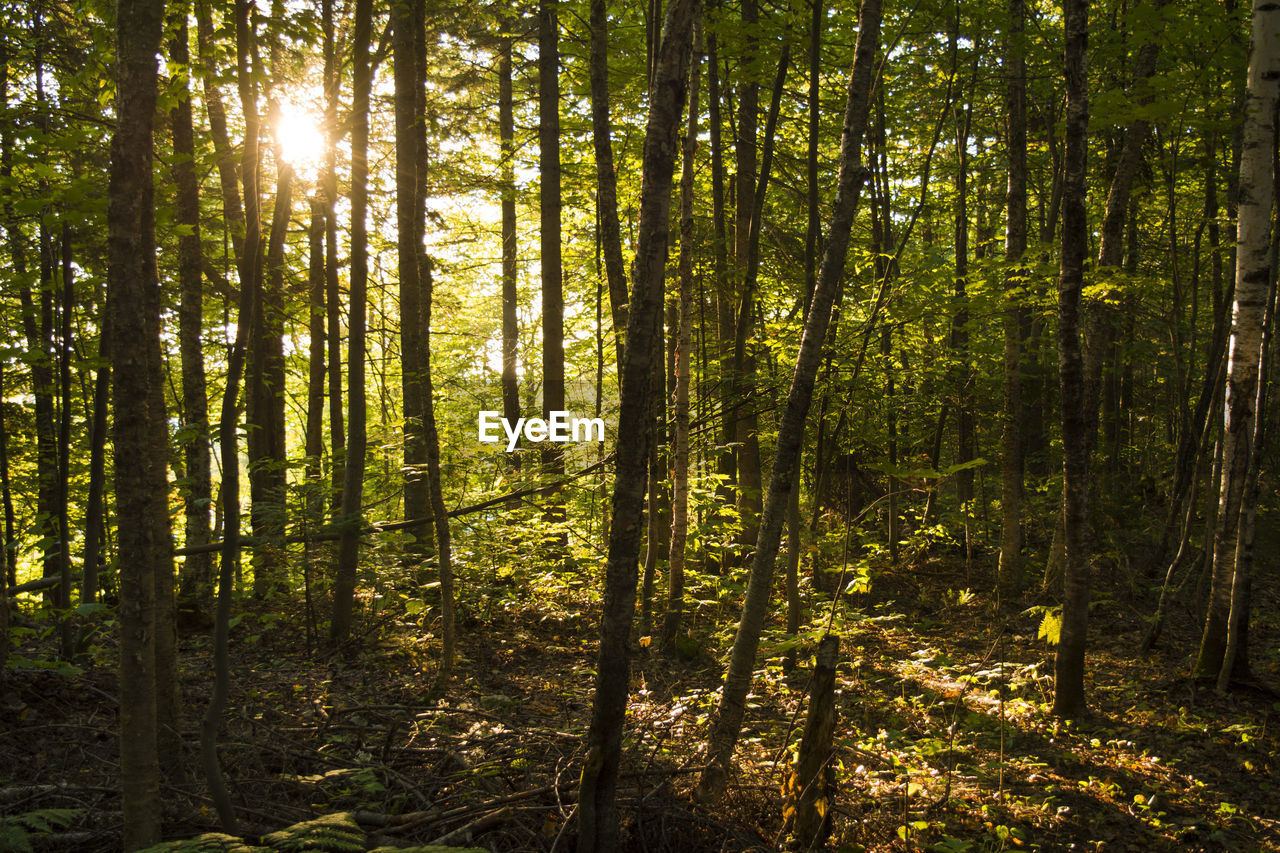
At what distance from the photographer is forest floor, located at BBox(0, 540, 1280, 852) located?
3797mm

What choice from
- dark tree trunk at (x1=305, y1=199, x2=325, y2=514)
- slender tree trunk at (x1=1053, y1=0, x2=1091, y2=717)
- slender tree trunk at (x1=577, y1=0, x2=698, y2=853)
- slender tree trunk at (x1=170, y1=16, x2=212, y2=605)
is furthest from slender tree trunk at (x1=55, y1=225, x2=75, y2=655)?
slender tree trunk at (x1=1053, y1=0, x2=1091, y2=717)

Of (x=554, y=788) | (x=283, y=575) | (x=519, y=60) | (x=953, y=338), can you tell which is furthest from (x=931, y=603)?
(x=519, y=60)

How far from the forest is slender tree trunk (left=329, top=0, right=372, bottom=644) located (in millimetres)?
50

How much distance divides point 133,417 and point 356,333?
14.3 ft

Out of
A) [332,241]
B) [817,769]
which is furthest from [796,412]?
[332,241]

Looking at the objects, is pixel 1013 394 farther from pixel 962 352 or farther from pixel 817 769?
pixel 817 769

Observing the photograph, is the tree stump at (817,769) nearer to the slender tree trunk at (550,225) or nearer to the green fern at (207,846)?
the green fern at (207,846)

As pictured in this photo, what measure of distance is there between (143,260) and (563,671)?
559 centimetres

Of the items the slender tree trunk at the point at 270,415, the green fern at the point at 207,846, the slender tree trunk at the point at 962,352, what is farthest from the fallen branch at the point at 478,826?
the slender tree trunk at the point at 962,352

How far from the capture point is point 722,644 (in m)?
7.88

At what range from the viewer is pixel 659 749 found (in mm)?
4176

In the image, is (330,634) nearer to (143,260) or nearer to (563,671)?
(563,671)

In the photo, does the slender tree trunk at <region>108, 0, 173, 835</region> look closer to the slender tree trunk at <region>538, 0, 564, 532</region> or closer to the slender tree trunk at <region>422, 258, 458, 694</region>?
the slender tree trunk at <region>422, 258, 458, 694</region>

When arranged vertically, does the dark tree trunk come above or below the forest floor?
above
